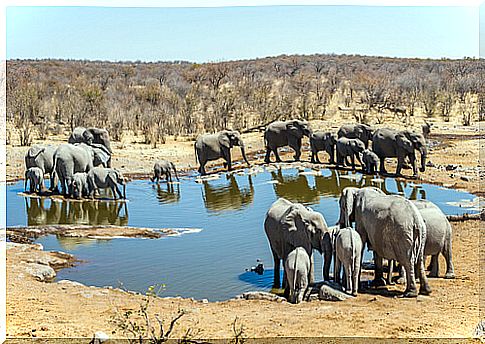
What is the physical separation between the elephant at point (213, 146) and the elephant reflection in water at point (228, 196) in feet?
4.48

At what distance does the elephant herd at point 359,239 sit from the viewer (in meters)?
8.25

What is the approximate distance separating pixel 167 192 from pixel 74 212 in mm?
2855

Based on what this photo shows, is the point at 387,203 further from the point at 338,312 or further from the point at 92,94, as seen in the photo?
the point at 92,94

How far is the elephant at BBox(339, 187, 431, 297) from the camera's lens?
326 inches

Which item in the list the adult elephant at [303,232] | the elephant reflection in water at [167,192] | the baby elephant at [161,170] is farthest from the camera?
the baby elephant at [161,170]

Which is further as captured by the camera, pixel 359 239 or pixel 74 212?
pixel 74 212

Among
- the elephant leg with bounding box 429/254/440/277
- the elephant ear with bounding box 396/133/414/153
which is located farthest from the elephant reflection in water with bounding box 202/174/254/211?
the elephant leg with bounding box 429/254/440/277

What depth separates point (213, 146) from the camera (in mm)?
19672

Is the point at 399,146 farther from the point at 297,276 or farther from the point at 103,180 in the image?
the point at 297,276

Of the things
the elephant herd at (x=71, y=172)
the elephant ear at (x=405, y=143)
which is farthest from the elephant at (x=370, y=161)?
the elephant herd at (x=71, y=172)

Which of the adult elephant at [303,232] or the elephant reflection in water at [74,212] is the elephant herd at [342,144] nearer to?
the elephant reflection in water at [74,212]

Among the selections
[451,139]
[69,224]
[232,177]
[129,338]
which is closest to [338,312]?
[129,338]

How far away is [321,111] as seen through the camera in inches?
1195

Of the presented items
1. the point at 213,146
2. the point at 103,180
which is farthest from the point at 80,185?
the point at 213,146
